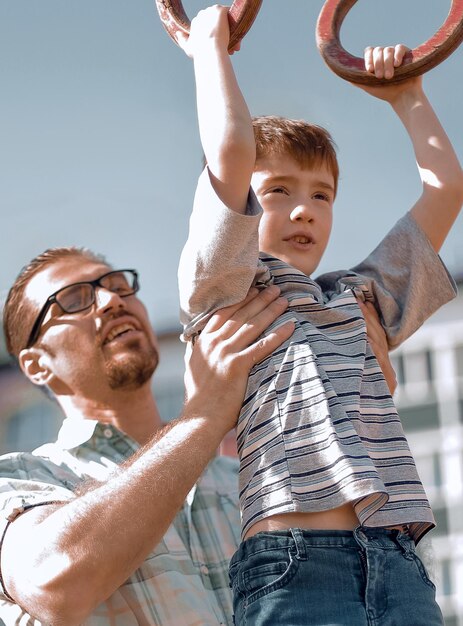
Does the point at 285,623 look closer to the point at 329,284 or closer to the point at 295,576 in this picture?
the point at 295,576

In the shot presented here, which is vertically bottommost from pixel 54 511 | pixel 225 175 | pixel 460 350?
pixel 460 350

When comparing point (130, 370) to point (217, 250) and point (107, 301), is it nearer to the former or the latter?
point (107, 301)

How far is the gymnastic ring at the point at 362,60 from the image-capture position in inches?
129

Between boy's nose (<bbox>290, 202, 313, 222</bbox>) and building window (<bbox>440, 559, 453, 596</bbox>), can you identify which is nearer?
boy's nose (<bbox>290, 202, 313, 222</bbox>)

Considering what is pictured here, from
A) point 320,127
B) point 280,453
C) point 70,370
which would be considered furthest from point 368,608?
point 70,370

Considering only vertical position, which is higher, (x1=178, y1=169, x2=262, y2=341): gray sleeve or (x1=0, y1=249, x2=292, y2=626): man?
(x1=178, y1=169, x2=262, y2=341): gray sleeve

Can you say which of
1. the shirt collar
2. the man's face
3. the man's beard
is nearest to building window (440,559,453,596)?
the man's face

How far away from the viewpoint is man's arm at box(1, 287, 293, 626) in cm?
320

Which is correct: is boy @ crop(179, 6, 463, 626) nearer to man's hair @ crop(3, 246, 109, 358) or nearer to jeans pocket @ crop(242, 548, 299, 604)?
jeans pocket @ crop(242, 548, 299, 604)

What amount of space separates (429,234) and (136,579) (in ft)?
4.56

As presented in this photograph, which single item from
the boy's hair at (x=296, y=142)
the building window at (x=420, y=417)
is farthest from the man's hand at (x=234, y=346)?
the building window at (x=420, y=417)

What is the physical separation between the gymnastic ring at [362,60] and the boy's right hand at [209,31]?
12.4 inches

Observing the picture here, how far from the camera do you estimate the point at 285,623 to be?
2609 mm

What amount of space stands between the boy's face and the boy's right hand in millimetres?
356
